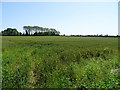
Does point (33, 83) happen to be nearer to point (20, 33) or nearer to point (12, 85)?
point (12, 85)

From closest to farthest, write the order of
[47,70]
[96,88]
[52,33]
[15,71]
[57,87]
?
1. [96,88]
2. [57,87]
3. [15,71]
4. [47,70]
5. [52,33]

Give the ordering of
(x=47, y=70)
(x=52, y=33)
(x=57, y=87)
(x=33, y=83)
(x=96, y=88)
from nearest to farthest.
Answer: (x=96, y=88) < (x=57, y=87) < (x=33, y=83) < (x=47, y=70) < (x=52, y=33)

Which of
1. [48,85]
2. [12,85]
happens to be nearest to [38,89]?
[48,85]

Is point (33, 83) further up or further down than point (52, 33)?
further down

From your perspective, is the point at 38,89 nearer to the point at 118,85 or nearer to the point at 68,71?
the point at 68,71

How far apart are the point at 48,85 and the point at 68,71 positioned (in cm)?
147

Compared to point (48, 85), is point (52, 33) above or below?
above

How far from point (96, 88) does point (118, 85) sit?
803mm

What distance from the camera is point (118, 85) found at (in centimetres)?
507

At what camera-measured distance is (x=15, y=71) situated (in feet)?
21.8

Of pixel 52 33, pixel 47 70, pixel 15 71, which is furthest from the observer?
pixel 52 33

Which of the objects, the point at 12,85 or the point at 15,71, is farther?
the point at 15,71

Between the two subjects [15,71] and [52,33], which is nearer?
[15,71]

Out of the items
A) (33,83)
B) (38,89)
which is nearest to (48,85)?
(38,89)
